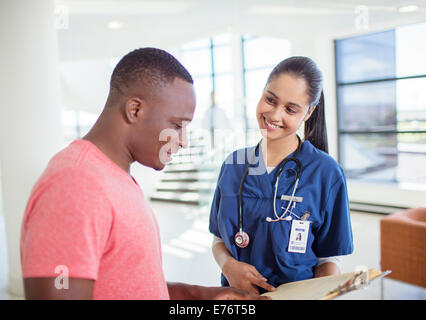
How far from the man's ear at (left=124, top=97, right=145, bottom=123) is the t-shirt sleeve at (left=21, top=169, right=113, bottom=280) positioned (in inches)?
6.2

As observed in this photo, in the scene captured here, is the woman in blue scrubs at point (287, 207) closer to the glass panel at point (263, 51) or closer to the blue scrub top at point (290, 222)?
the blue scrub top at point (290, 222)

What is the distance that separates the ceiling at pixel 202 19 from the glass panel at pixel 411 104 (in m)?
0.74

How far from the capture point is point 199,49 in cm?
914

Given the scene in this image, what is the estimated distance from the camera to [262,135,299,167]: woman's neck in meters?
1.14

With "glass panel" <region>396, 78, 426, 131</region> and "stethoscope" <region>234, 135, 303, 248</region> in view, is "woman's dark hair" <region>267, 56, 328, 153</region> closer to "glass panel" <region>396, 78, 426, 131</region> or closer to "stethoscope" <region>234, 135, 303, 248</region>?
"stethoscope" <region>234, 135, 303, 248</region>

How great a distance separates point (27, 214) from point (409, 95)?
14.7ft

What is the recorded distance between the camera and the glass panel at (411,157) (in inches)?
177

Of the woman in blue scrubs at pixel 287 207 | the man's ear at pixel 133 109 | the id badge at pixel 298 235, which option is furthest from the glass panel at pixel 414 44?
the man's ear at pixel 133 109

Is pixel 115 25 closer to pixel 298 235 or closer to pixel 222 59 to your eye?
pixel 298 235

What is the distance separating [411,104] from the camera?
4.32m

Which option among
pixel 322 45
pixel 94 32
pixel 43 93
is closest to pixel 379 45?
pixel 322 45

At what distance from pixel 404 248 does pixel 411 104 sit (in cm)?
258
